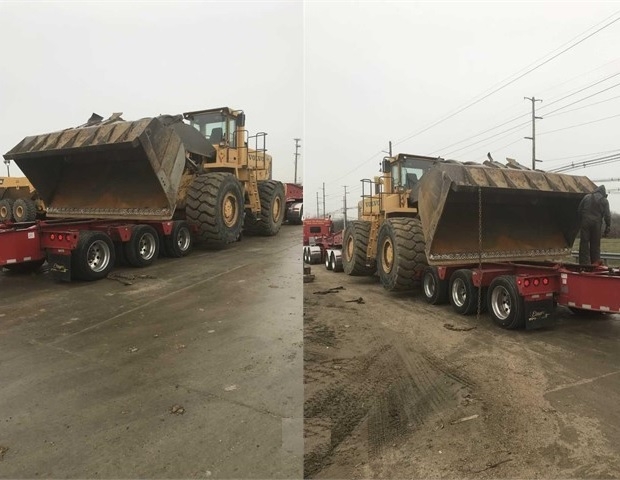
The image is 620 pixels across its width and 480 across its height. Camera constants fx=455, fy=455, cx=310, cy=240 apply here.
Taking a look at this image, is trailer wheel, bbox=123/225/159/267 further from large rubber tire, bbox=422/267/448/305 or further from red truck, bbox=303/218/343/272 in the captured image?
red truck, bbox=303/218/343/272

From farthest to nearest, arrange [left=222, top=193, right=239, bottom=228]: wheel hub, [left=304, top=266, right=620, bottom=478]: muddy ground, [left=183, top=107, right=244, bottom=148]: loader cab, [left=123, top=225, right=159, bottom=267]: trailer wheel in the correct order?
[left=183, top=107, right=244, bottom=148]: loader cab
[left=222, top=193, right=239, bottom=228]: wheel hub
[left=123, top=225, right=159, bottom=267]: trailer wheel
[left=304, top=266, right=620, bottom=478]: muddy ground

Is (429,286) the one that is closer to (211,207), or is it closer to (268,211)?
(268,211)

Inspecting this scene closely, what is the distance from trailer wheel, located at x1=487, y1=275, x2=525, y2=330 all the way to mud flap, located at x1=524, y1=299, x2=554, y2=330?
0.05 metres

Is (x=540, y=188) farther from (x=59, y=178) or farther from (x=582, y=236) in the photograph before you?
(x=59, y=178)

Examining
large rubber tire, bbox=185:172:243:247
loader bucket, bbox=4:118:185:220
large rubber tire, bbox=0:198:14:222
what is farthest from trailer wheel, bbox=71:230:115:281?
large rubber tire, bbox=0:198:14:222

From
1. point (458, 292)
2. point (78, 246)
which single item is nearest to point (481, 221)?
point (458, 292)

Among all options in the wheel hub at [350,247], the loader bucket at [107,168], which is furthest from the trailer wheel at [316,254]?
the loader bucket at [107,168]

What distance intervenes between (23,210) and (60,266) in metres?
6.24

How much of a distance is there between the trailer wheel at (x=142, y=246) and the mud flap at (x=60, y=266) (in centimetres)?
73

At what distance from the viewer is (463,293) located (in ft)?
A: 17.0

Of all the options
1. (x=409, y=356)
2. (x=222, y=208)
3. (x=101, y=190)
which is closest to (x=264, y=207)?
(x=222, y=208)

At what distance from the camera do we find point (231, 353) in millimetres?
2520

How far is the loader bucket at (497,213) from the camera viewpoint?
492 centimetres

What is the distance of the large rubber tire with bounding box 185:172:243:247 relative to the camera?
6.03 meters
